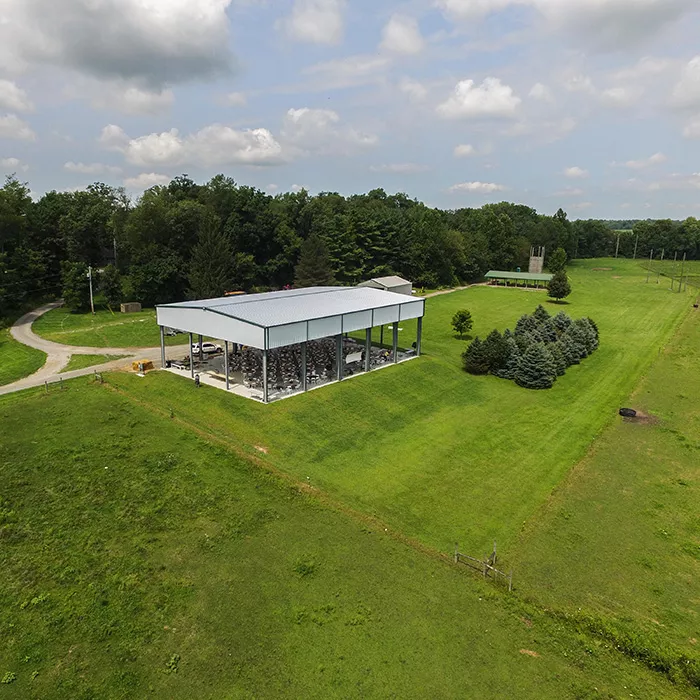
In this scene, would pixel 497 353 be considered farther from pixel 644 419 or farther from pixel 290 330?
pixel 290 330

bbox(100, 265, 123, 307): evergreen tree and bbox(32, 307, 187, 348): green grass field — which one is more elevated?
bbox(100, 265, 123, 307): evergreen tree

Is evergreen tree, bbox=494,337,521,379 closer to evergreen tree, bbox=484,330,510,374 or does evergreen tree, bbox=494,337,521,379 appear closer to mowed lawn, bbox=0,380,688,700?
evergreen tree, bbox=484,330,510,374

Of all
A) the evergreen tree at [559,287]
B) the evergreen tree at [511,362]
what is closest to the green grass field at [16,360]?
the evergreen tree at [511,362]

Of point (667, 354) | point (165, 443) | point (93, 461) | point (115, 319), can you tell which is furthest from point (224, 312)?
point (667, 354)

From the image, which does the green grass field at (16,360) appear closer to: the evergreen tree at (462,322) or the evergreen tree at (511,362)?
the evergreen tree at (511,362)

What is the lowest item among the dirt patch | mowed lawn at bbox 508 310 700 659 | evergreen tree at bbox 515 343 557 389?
mowed lawn at bbox 508 310 700 659

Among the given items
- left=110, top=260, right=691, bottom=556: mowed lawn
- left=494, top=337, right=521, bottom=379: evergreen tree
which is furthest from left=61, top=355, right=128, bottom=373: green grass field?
left=494, top=337, right=521, bottom=379: evergreen tree

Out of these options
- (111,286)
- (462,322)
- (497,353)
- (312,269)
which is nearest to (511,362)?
(497,353)

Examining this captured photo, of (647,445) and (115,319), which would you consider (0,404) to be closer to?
(115,319)
